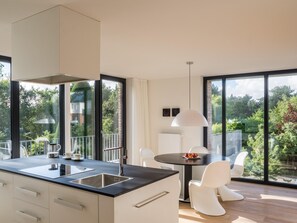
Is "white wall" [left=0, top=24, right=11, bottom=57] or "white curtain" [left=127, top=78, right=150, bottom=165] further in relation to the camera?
"white curtain" [left=127, top=78, right=150, bottom=165]

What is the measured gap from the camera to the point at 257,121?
530 cm

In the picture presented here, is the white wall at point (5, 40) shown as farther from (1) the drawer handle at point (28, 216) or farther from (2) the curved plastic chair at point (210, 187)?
(2) the curved plastic chair at point (210, 187)

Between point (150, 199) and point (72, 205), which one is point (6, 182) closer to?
point (72, 205)

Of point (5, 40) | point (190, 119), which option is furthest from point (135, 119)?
point (5, 40)

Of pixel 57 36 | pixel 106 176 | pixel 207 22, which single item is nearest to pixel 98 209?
pixel 106 176

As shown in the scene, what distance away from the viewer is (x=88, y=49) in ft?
7.91

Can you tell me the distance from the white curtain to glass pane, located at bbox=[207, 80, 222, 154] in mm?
1559

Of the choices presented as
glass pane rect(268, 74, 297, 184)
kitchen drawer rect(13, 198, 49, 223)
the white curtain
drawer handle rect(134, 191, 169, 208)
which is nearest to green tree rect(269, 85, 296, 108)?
glass pane rect(268, 74, 297, 184)

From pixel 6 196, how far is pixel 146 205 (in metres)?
1.49

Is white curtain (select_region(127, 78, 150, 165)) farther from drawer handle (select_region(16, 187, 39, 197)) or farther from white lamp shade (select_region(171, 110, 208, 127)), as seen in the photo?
drawer handle (select_region(16, 187, 39, 197))

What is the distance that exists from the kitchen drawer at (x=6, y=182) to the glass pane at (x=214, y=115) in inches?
171

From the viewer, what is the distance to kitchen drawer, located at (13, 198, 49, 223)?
7.06ft

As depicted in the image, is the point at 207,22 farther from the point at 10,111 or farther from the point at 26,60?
the point at 10,111

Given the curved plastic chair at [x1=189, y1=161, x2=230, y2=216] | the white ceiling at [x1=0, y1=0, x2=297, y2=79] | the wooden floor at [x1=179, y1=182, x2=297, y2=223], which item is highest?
the white ceiling at [x1=0, y1=0, x2=297, y2=79]
